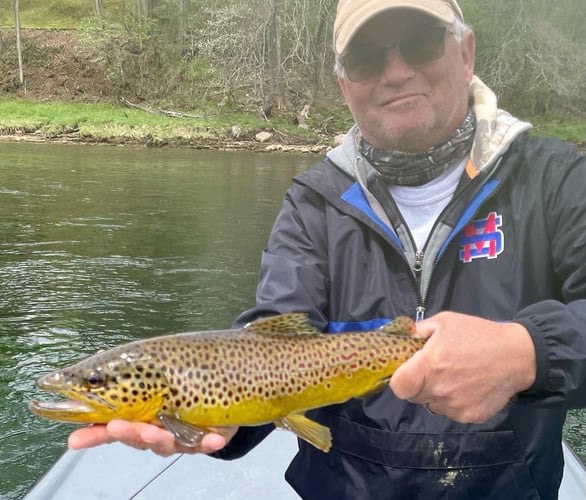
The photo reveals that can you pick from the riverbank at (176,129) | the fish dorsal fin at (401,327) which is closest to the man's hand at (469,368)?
the fish dorsal fin at (401,327)

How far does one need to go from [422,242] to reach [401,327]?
0.41m

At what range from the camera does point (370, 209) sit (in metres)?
2.31

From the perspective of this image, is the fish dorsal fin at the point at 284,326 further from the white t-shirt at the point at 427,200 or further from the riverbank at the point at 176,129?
the riverbank at the point at 176,129

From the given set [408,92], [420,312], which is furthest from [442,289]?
[408,92]

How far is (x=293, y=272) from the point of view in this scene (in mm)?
2246

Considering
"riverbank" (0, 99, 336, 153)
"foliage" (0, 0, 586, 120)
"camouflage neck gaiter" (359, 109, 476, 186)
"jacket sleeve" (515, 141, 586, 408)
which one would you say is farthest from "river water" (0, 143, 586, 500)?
"foliage" (0, 0, 586, 120)

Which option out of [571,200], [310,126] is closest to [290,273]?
[571,200]

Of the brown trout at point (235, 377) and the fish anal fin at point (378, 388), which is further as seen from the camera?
the fish anal fin at point (378, 388)

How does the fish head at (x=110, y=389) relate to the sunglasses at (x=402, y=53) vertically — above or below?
below

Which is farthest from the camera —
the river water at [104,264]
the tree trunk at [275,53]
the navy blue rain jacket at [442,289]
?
the tree trunk at [275,53]

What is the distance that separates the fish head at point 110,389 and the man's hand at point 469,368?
0.77 meters

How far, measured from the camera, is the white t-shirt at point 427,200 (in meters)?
2.35

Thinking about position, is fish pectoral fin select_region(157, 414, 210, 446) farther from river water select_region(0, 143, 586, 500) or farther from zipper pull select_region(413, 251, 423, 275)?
river water select_region(0, 143, 586, 500)

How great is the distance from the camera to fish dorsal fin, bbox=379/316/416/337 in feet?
6.53
